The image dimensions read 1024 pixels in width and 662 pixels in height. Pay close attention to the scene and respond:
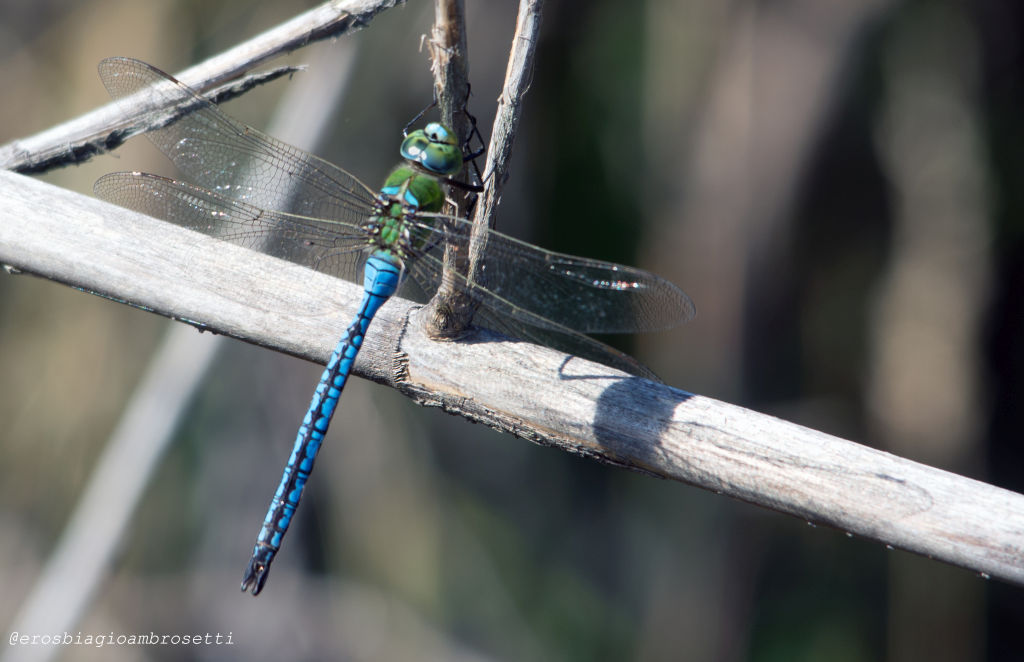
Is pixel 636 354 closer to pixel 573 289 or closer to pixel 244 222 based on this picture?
pixel 573 289

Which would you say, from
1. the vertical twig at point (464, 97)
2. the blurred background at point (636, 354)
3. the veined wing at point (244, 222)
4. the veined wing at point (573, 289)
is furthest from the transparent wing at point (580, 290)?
the blurred background at point (636, 354)

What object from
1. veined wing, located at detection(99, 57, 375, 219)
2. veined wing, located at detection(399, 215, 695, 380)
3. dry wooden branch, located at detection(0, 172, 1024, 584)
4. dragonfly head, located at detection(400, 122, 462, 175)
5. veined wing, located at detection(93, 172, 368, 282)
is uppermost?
dragonfly head, located at detection(400, 122, 462, 175)

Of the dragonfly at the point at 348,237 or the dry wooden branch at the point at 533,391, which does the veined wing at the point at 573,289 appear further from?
the dry wooden branch at the point at 533,391

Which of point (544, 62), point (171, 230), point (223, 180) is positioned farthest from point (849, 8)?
point (171, 230)

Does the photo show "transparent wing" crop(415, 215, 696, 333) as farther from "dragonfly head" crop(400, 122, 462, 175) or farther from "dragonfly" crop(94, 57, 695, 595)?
"dragonfly head" crop(400, 122, 462, 175)

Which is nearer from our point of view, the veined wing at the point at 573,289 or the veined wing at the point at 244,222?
the veined wing at the point at 573,289

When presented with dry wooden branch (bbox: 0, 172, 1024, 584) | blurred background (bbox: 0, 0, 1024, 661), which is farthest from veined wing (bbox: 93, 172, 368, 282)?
blurred background (bbox: 0, 0, 1024, 661)

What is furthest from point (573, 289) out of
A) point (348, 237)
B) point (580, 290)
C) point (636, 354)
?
point (636, 354)
